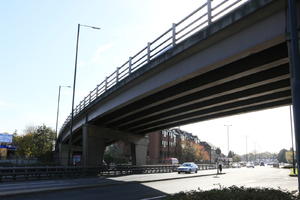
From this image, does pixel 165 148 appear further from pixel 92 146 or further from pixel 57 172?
pixel 57 172

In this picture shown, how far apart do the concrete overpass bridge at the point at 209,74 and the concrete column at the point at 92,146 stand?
0.11 meters

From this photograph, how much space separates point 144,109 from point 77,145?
143 feet

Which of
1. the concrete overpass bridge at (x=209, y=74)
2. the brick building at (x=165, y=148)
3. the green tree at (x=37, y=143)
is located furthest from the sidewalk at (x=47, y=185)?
the brick building at (x=165, y=148)

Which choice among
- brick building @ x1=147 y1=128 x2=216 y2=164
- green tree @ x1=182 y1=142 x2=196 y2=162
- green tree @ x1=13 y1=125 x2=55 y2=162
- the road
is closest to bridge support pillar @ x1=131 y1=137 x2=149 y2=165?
the road

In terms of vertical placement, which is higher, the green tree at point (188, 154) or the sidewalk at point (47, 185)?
the green tree at point (188, 154)

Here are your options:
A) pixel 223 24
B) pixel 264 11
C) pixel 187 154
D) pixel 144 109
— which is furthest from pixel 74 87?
pixel 187 154

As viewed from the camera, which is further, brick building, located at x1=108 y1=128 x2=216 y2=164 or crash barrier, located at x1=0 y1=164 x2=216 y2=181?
brick building, located at x1=108 y1=128 x2=216 y2=164

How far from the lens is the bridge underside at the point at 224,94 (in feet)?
52.7

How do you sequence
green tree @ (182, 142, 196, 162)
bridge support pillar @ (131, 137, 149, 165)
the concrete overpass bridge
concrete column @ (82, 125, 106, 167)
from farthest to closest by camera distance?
green tree @ (182, 142, 196, 162) → bridge support pillar @ (131, 137, 149, 165) → concrete column @ (82, 125, 106, 167) → the concrete overpass bridge

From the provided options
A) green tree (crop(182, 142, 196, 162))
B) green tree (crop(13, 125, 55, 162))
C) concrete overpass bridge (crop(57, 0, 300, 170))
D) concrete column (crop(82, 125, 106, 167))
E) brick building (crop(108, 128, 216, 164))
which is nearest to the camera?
concrete overpass bridge (crop(57, 0, 300, 170))

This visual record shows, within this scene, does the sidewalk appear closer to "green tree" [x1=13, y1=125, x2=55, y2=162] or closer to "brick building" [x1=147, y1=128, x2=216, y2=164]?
"green tree" [x1=13, y1=125, x2=55, y2=162]

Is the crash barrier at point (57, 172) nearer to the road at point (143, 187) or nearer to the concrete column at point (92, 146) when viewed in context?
the concrete column at point (92, 146)

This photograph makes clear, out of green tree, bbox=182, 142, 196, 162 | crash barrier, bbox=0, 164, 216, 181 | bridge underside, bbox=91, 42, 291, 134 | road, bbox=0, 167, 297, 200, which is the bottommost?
road, bbox=0, 167, 297, 200

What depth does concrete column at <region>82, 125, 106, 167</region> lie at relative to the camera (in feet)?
111
